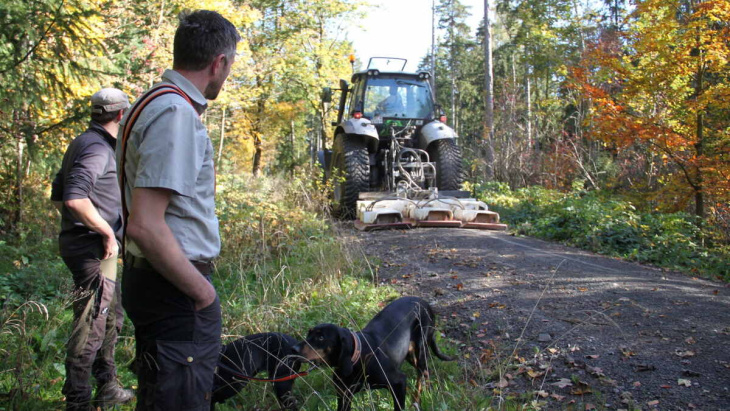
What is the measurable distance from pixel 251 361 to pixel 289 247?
3402 mm

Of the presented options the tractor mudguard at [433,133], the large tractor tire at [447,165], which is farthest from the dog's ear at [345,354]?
the tractor mudguard at [433,133]

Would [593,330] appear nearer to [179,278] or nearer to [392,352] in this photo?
[392,352]

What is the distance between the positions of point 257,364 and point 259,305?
112 centimetres

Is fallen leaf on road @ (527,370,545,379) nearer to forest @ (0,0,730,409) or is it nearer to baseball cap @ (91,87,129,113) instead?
forest @ (0,0,730,409)

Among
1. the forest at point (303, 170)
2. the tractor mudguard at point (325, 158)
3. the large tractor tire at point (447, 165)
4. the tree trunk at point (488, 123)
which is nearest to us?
the forest at point (303, 170)

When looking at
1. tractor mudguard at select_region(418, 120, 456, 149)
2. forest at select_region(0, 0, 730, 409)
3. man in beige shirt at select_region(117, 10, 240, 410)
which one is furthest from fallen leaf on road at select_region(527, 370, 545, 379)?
tractor mudguard at select_region(418, 120, 456, 149)

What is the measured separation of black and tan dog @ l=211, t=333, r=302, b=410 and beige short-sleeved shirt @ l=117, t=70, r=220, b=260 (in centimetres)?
144

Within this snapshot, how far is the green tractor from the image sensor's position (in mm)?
9773

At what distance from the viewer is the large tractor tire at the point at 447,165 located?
10.1 meters

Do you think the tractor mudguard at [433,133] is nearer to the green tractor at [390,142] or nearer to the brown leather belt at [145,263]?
the green tractor at [390,142]

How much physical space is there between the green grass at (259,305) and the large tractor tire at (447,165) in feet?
8.83

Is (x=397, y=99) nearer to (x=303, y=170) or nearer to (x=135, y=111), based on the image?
(x=303, y=170)

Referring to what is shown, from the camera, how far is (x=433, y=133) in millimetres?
10250

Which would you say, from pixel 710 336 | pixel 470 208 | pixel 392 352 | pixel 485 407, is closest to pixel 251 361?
pixel 392 352
